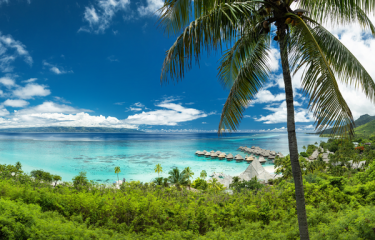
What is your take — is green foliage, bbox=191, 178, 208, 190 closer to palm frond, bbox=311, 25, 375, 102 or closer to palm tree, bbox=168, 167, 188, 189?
palm tree, bbox=168, 167, 188, 189

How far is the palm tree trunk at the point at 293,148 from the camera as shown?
114 inches

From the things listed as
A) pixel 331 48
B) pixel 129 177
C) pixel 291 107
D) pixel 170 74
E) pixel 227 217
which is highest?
pixel 331 48

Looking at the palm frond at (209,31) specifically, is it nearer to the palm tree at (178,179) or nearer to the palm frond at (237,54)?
the palm frond at (237,54)

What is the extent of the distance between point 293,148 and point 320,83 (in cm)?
112

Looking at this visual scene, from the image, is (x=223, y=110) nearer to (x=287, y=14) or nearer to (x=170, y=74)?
(x=170, y=74)

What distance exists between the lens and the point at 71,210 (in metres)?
5.61

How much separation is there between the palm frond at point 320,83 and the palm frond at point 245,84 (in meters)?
0.71

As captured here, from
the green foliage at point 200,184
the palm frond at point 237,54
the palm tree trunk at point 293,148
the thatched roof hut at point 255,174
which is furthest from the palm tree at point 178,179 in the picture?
the palm tree trunk at point 293,148

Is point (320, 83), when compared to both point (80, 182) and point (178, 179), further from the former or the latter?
point (178, 179)

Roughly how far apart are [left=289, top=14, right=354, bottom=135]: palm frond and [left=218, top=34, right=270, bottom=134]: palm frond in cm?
71

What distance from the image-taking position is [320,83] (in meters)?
2.76

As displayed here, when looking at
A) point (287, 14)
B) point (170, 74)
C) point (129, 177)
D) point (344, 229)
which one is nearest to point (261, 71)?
point (287, 14)

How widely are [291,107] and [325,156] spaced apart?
40.6 metres

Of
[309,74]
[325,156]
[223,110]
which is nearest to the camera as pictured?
[309,74]
